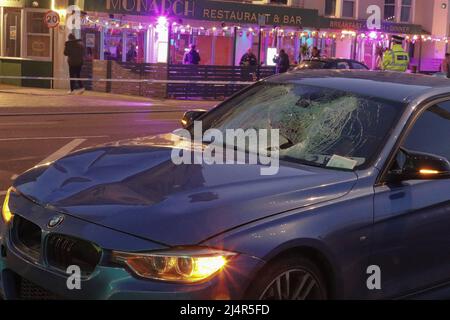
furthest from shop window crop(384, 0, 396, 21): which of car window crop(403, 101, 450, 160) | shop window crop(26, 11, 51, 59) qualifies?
car window crop(403, 101, 450, 160)

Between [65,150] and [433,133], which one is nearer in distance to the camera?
[433,133]

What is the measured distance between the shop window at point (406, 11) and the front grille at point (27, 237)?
1424 inches

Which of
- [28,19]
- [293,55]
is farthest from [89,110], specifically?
[293,55]

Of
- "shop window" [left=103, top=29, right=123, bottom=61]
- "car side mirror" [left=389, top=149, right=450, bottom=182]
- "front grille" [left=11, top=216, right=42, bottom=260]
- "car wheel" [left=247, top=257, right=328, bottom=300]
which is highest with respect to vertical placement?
"shop window" [left=103, top=29, right=123, bottom=61]

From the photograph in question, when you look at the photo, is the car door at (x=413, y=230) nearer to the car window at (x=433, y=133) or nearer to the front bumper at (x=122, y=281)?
the car window at (x=433, y=133)

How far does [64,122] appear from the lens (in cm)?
1466

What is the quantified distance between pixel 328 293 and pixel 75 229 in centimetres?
134

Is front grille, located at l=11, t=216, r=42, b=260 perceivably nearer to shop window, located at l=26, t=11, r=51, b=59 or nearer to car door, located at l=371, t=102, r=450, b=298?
car door, located at l=371, t=102, r=450, b=298

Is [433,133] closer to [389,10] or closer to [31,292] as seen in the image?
[31,292]

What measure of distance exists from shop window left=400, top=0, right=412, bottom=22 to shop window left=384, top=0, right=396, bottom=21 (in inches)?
25.0

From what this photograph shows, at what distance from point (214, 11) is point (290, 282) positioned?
993 inches

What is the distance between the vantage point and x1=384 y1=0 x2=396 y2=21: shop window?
3684 centimetres

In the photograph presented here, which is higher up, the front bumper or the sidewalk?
the front bumper

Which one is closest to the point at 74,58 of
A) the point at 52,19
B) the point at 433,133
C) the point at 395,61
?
the point at 52,19
